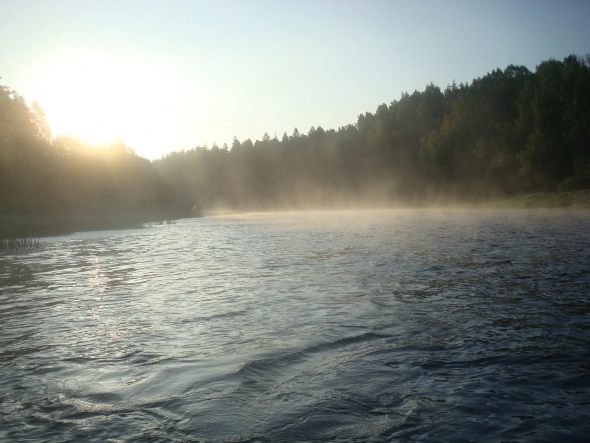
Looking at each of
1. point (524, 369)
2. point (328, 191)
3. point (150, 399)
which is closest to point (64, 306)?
point (150, 399)

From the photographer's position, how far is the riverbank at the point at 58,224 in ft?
140

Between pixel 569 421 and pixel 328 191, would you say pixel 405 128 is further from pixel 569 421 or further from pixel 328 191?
pixel 569 421

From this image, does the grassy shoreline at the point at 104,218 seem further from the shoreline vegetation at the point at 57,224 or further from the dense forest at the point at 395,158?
the dense forest at the point at 395,158

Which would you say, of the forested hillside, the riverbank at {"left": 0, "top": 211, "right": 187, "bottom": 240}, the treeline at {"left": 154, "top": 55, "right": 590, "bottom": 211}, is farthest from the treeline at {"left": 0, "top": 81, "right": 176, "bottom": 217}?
the treeline at {"left": 154, "top": 55, "right": 590, "bottom": 211}

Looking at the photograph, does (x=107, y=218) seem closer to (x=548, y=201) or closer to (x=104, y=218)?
(x=104, y=218)

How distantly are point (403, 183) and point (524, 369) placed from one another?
99366 millimetres

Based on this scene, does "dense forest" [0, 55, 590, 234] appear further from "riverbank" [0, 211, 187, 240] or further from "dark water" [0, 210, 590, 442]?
"dark water" [0, 210, 590, 442]

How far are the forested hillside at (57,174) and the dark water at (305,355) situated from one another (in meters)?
36.9

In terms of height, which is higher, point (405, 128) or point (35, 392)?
point (405, 128)

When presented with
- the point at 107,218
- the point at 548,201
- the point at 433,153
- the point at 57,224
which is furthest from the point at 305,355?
the point at 433,153

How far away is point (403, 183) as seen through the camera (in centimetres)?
10362

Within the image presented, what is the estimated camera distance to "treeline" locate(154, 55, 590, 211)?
2562 inches

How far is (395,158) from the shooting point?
4341 inches

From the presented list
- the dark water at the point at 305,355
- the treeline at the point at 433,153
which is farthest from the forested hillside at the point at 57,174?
the treeline at the point at 433,153
